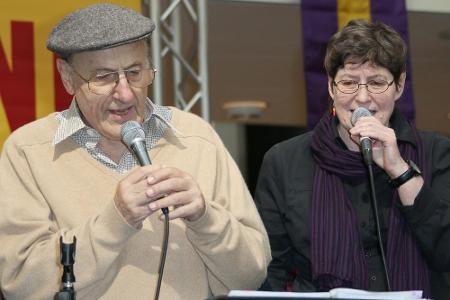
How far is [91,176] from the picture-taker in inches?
100

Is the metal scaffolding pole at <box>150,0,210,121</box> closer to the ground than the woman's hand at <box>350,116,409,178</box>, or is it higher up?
higher up

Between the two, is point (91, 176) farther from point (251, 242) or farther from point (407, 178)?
point (407, 178)

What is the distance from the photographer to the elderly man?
2361 millimetres

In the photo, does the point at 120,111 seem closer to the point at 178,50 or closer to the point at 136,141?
the point at 136,141

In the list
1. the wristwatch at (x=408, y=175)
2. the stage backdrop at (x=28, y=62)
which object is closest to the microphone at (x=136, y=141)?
the wristwatch at (x=408, y=175)

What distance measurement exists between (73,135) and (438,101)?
25.3 ft

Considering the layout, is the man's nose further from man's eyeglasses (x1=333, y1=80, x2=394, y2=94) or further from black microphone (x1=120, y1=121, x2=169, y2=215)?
man's eyeglasses (x1=333, y1=80, x2=394, y2=94)

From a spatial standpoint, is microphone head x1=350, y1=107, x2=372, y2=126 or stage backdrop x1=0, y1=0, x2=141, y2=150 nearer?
microphone head x1=350, y1=107, x2=372, y2=126

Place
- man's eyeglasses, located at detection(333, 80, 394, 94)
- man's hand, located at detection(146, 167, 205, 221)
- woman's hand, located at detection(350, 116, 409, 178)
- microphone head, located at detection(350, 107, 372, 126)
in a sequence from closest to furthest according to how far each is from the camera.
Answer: man's hand, located at detection(146, 167, 205, 221), woman's hand, located at detection(350, 116, 409, 178), microphone head, located at detection(350, 107, 372, 126), man's eyeglasses, located at detection(333, 80, 394, 94)

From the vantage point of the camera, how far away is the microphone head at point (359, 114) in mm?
2725

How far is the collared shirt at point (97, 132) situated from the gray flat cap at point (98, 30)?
195 mm

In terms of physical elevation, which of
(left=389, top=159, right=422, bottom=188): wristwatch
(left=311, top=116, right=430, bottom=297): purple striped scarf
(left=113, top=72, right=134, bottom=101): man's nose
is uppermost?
(left=113, top=72, right=134, bottom=101): man's nose

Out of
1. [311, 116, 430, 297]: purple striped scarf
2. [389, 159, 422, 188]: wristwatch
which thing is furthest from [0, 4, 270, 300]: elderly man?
[389, 159, 422, 188]: wristwatch

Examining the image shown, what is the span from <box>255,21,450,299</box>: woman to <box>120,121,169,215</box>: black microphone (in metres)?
0.74
